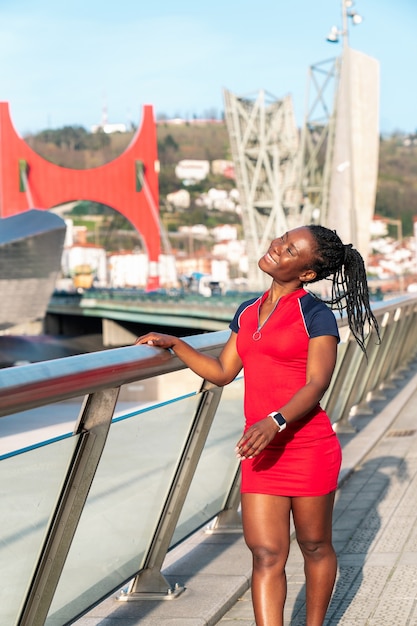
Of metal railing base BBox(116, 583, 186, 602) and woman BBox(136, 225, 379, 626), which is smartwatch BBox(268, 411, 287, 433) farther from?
metal railing base BBox(116, 583, 186, 602)

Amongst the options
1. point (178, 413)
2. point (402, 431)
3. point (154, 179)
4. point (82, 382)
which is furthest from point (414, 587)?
point (154, 179)

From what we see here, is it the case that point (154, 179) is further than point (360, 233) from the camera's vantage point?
Yes

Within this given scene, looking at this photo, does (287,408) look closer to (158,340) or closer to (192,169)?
(158,340)

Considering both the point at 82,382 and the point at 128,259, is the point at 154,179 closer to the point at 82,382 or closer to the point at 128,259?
the point at 128,259

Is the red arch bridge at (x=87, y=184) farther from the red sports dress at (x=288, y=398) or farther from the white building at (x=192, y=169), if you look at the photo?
the white building at (x=192, y=169)

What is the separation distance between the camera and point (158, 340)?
3328mm

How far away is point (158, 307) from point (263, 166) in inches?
992

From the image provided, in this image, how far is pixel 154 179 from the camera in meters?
68.8

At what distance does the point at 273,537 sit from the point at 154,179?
2619 inches

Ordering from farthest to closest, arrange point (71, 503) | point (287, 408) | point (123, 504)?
point (123, 504)
point (71, 503)
point (287, 408)

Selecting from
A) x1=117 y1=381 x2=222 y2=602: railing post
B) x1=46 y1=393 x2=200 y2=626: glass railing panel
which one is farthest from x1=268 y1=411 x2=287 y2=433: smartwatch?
x1=117 y1=381 x2=222 y2=602: railing post

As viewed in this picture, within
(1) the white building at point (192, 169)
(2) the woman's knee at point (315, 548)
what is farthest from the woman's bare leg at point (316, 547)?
(1) the white building at point (192, 169)

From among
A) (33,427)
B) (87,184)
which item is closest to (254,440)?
(33,427)

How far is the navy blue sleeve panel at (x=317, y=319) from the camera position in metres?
2.95
